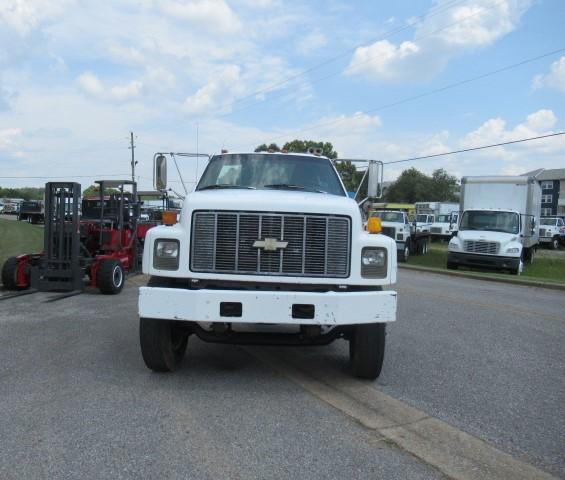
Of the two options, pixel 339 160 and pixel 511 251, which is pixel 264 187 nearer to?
pixel 339 160

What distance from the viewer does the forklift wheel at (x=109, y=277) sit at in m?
10.9

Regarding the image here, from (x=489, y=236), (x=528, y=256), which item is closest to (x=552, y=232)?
(x=528, y=256)

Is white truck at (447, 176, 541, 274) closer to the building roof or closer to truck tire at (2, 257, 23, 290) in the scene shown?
truck tire at (2, 257, 23, 290)

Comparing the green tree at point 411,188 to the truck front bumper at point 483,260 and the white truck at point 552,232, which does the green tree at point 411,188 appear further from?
the truck front bumper at point 483,260

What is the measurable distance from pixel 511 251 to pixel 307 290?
15.6 meters

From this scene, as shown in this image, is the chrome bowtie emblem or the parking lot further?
the chrome bowtie emblem

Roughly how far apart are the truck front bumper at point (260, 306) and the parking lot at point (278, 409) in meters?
0.68

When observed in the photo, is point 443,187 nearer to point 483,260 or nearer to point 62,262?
point 483,260

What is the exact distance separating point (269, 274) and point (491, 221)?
56.6 feet

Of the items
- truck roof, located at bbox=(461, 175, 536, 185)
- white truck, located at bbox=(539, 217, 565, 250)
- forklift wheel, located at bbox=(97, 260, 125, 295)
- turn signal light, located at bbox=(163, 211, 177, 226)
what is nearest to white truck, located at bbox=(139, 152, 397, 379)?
turn signal light, located at bbox=(163, 211, 177, 226)

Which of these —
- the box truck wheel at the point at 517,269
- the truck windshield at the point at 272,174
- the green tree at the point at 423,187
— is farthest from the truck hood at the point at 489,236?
the green tree at the point at 423,187

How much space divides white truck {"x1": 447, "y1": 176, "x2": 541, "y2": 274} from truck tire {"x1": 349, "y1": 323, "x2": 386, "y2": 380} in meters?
15.1

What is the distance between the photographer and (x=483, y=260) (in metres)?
19.3

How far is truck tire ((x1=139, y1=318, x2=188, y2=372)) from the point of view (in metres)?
5.24
